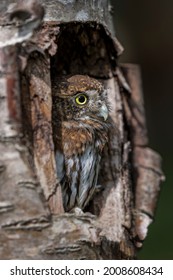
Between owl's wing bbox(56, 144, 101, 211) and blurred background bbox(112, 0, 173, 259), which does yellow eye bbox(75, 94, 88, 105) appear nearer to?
owl's wing bbox(56, 144, 101, 211)

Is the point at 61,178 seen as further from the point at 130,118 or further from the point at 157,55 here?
the point at 157,55

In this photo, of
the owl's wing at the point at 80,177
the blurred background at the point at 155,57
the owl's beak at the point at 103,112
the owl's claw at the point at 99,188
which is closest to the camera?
the owl's wing at the point at 80,177

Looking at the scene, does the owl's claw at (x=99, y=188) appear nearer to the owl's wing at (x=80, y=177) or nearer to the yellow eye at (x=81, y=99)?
the owl's wing at (x=80, y=177)

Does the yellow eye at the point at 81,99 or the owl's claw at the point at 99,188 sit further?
the owl's claw at the point at 99,188

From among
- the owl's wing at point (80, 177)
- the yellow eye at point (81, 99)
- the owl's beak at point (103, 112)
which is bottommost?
the owl's wing at point (80, 177)

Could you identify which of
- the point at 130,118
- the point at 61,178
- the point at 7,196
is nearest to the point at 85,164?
the point at 61,178

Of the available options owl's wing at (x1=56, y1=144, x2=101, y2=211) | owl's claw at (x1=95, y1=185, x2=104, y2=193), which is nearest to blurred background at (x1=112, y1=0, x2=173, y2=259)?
owl's claw at (x1=95, y1=185, x2=104, y2=193)

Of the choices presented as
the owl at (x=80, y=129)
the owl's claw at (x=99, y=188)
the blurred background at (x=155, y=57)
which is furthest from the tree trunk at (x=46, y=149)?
the blurred background at (x=155, y=57)
